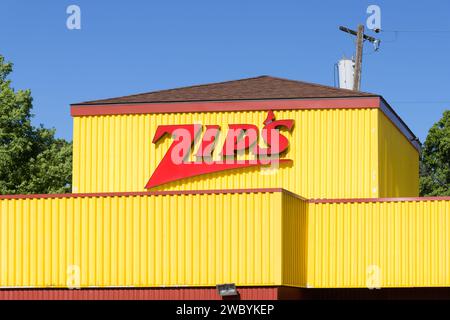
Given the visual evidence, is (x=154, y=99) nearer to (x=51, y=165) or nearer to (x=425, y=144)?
(x=51, y=165)

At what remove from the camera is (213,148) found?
34312 mm

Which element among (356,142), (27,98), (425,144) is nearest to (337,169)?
(356,142)

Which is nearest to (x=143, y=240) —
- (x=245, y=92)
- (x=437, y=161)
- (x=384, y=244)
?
(x=384, y=244)

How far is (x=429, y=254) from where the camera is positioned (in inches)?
1139

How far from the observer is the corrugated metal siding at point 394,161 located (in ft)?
112

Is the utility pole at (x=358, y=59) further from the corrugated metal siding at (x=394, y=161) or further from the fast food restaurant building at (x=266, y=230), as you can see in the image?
the fast food restaurant building at (x=266, y=230)

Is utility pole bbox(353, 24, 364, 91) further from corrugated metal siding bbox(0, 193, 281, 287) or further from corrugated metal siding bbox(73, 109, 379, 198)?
corrugated metal siding bbox(0, 193, 281, 287)

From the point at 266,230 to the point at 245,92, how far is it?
30.4 ft

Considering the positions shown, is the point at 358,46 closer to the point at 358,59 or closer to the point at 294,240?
the point at 358,59

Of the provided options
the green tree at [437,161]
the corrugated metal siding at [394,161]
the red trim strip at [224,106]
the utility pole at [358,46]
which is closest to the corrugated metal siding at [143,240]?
the red trim strip at [224,106]

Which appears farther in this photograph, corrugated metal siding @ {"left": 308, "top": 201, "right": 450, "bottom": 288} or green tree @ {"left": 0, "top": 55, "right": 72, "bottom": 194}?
green tree @ {"left": 0, "top": 55, "right": 72, "bottom": 194}

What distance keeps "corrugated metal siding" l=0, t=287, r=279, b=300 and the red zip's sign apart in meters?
6.91

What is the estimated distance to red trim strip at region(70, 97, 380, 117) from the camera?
109 ft

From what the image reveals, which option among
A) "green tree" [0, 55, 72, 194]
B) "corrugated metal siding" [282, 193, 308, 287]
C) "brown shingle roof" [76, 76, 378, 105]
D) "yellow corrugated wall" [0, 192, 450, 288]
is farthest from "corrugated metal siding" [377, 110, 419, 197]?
"green tree" [0, 55, 72, 194]
